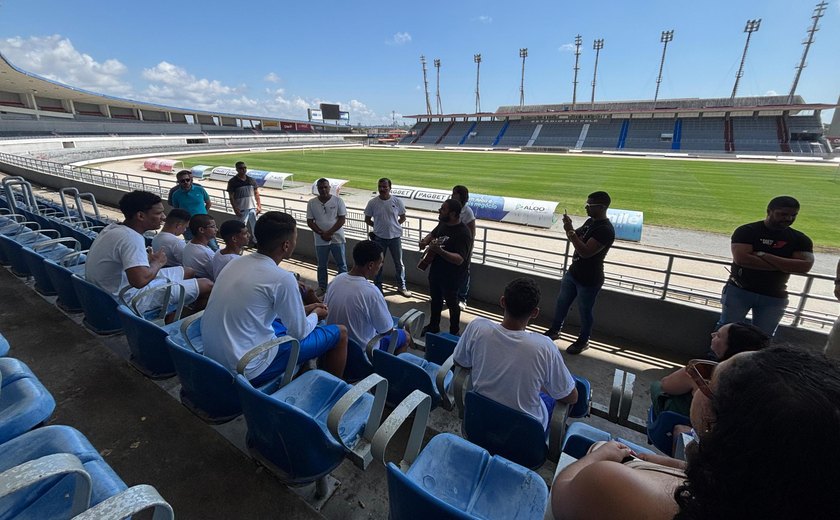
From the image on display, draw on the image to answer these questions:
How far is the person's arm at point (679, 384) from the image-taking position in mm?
2311

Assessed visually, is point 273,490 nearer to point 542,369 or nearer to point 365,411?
point 365,411

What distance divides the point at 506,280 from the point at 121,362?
4800 millimetres

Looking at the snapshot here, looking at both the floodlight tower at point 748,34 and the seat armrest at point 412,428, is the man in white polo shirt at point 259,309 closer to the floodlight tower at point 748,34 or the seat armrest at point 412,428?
the seat armrest at point 412,428

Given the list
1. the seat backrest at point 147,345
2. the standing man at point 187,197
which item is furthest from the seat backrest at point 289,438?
the standing man at point 187,197

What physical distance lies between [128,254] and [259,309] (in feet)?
5.90

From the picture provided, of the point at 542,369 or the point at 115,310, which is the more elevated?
the point at 542,369

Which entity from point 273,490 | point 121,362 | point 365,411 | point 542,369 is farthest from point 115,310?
point 542,369

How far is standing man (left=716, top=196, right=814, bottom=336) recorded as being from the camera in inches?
141

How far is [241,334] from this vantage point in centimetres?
256

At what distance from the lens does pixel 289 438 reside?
1979 mm

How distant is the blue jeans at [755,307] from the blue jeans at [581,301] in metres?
1.29

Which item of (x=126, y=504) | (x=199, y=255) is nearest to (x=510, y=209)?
(x=199, y=255)

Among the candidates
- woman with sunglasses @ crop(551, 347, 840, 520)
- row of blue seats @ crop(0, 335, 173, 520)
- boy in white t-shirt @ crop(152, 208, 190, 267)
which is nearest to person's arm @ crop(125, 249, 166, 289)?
row of blue seats @ crop(0, 335, 173, 520)

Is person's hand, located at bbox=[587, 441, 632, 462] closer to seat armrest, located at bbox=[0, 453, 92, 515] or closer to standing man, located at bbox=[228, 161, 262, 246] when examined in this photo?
seat armrest, located at bbox=[0, 453, 92, 515]
